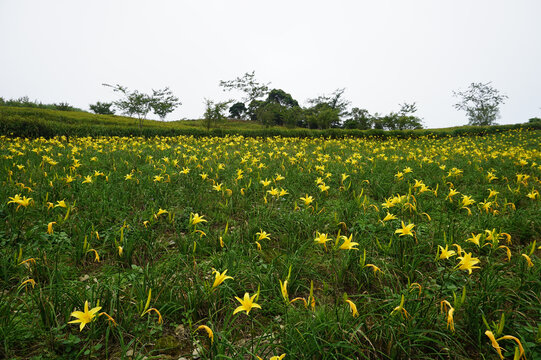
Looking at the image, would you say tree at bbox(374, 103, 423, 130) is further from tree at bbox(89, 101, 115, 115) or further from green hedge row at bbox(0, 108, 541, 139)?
tree at bbox(89, 101, 115, 115)

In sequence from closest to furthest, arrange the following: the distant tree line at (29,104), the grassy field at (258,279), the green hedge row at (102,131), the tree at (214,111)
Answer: the grassy field at (258,279)
the green hedge row at (102,131)
the tree at (214,111)
the distant tree line at (29,104)

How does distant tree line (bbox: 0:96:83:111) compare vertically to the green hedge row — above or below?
above

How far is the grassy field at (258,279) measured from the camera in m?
1.51

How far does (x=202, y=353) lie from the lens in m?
1.46

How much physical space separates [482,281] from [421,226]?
100 centimetres

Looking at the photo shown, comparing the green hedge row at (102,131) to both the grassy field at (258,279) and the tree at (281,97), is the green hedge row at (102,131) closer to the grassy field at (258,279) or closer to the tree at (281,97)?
the grassy field at (258,279)

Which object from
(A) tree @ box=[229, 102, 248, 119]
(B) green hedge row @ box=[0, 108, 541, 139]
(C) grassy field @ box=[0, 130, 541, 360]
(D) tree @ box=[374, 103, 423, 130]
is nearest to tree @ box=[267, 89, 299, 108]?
(A) tree @ box=[229, 102, 248, 119]

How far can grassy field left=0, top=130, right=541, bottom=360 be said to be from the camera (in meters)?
1.51

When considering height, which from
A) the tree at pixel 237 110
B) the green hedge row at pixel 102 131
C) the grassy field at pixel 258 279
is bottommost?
the grassy field at pixel 258 279

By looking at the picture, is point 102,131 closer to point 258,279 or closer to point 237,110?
point 258,279

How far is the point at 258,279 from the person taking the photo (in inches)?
84.2

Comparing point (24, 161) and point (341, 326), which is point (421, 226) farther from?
point (24, 161)

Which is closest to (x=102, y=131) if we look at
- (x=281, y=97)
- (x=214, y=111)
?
(x=214, y=111)

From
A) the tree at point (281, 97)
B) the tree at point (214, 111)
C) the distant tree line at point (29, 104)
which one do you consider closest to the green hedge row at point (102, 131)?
the tree at point (214, 111)
